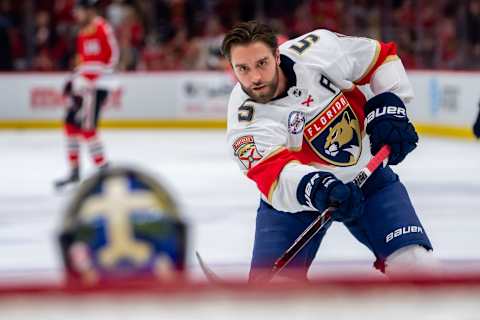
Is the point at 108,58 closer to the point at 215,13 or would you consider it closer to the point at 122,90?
the point at 122,90

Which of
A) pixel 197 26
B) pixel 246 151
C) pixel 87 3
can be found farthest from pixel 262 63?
pixel 197 26

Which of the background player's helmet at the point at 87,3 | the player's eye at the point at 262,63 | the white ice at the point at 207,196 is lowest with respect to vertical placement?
the white ice at the point at 207,196

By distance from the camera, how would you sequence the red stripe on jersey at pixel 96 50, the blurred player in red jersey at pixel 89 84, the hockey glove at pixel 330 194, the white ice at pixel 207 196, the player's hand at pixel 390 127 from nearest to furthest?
the hockey glove at pixel 330 194 < the player's hand at pixel 390 127 < the white ice at pixel 207 196 < the blurred player in red jersey at pixel 89 84 < the red stripe on jersey at pixel 96 50

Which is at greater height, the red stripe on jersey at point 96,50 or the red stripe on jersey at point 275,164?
the red stripe on jersey at point 275,164

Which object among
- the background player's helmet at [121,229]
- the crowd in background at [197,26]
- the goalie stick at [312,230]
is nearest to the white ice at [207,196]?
the background player's helmet at [121,229]

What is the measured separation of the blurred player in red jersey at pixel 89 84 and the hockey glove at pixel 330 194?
4.74 metres

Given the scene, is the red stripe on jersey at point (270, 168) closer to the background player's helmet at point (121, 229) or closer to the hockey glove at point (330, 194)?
the hockey glove at point (330, 194)

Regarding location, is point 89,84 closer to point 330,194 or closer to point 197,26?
point 197,26

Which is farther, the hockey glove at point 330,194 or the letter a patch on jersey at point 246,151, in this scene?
the letter a patch on jersey at point 246,151

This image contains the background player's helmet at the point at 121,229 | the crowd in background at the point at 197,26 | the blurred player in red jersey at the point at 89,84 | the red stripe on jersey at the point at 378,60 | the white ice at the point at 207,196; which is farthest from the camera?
the crowd in background at the point at 197,26

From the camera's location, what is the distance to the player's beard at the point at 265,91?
2.45m

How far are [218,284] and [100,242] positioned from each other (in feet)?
0.45

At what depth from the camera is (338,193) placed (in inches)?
89.7

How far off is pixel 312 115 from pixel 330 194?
1.19 feet
